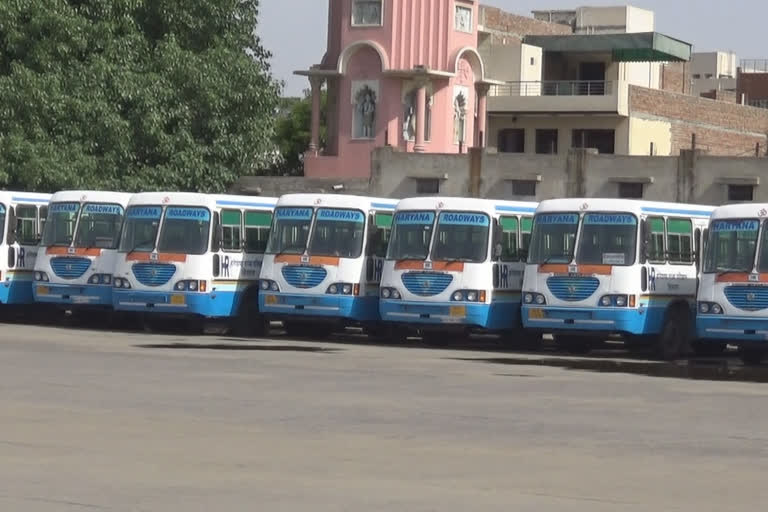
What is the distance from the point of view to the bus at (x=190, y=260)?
31.8 metres

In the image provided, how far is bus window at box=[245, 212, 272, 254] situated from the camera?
3303 centimetres

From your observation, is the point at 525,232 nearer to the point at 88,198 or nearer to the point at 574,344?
the point at 574,344

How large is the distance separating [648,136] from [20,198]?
39.8 m

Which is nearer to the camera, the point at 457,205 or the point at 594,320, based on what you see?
the point at 594,320

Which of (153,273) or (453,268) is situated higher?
(453,268)

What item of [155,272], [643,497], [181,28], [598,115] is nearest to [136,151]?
[181,28]

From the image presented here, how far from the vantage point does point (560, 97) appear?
7031cm

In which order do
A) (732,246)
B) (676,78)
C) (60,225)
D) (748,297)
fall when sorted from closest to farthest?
(748,297), (732,246), (60,225), (676,78)

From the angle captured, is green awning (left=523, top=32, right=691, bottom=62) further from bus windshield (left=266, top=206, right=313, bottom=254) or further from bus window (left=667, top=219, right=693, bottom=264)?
bus window (left=667, top=219, right=693, bottom=264)

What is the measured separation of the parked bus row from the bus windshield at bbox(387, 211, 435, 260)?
0.02 meters

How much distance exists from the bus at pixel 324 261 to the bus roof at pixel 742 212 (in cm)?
643

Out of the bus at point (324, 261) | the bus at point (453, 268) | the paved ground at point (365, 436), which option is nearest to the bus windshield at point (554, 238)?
the bus at point (453, 268)

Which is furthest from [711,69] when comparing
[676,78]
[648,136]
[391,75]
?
[391,75]

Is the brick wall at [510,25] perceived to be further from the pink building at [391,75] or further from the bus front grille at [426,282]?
the bus front grille at [426,282]
